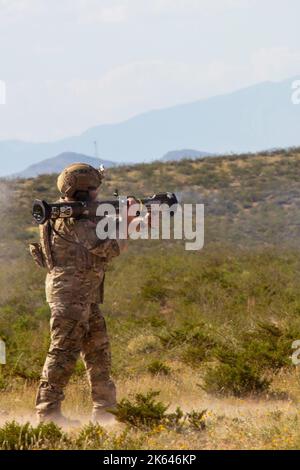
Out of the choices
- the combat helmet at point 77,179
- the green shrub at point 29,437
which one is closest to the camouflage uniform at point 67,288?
the combat helmet at point 77,179

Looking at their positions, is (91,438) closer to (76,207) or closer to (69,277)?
(69,277)

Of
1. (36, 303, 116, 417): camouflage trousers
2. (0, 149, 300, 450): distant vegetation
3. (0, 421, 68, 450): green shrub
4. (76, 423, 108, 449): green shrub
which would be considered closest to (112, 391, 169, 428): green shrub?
(0, 149, 300, 450): distant vegetation

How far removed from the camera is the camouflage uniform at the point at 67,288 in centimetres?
707

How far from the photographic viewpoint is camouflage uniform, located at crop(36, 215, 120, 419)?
7.07 m

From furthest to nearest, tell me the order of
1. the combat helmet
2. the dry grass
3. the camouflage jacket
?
the combat helmet
the camouflage jacket
the dry grass

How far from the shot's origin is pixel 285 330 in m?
11.2

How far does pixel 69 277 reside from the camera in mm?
7098

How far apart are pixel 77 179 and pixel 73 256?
2.17ft

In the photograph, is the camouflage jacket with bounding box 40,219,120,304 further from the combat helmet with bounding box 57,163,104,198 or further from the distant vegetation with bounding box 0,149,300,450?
the distant vegetation with bounding box 0,149,300,450

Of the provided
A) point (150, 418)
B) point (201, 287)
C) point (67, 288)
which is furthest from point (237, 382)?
point (201, 287)

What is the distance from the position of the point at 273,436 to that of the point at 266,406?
6.28ft

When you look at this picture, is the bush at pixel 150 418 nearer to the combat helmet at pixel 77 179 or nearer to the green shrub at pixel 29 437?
the green shrub at pixel 29 437

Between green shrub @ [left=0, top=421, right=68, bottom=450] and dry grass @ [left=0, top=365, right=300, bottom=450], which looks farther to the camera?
dry grass @ [left=0, top=365, right=300, bottom=450]
